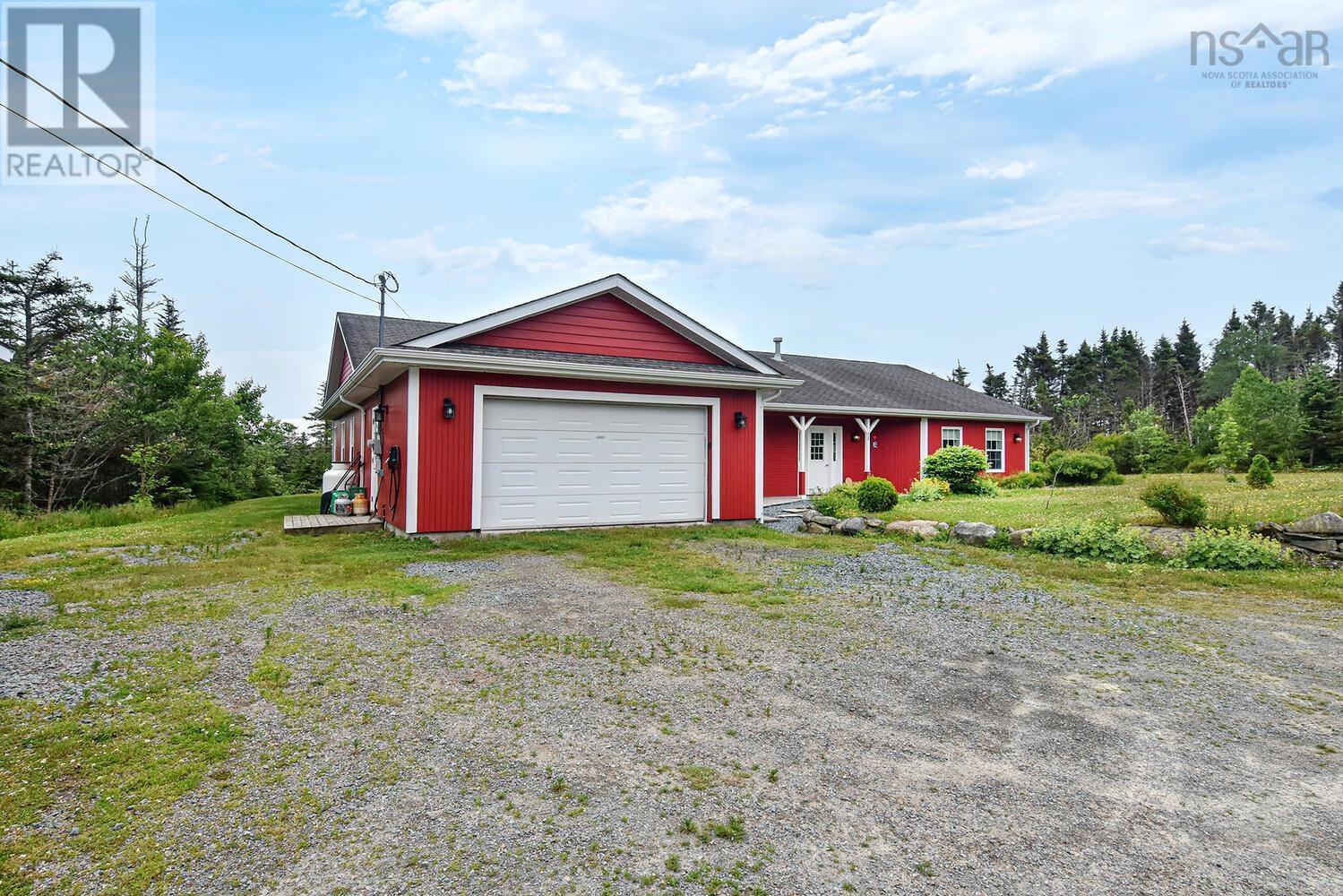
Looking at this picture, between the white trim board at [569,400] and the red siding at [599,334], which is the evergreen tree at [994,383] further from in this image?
the red siding at [599,334]

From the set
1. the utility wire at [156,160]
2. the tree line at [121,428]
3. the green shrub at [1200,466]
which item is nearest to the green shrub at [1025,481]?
the green shrub at [1200,466]

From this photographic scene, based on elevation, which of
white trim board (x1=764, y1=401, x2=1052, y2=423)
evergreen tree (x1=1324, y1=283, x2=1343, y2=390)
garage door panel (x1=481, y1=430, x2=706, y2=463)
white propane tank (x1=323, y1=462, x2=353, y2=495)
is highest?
evergreen tree (x1=1324, y1=283, x2=1343, y2=390)

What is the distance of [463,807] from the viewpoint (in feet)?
8.04

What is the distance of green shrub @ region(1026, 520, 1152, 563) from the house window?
1158cm

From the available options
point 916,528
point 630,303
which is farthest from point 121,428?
point 916,528

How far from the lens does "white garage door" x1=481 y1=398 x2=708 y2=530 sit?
379 inches

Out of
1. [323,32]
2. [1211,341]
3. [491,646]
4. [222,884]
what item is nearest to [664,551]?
[491,646]

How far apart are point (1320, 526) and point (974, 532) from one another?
357cm

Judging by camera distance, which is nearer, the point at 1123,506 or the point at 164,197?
the point at 164,197

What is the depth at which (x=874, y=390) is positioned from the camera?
19312mm

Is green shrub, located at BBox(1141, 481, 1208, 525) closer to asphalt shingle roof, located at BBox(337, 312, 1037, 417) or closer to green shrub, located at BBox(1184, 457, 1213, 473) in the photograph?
asphalt shingle roof, located at BBox(337, 312, 1037, 417)

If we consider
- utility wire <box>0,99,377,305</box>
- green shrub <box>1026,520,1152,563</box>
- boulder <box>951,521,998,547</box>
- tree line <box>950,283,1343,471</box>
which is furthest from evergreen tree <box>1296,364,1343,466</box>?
utility wire <box>0,99,377,305</box>

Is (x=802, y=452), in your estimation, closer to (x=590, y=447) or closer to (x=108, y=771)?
(x=590, y=447)

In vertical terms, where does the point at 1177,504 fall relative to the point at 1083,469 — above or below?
below
